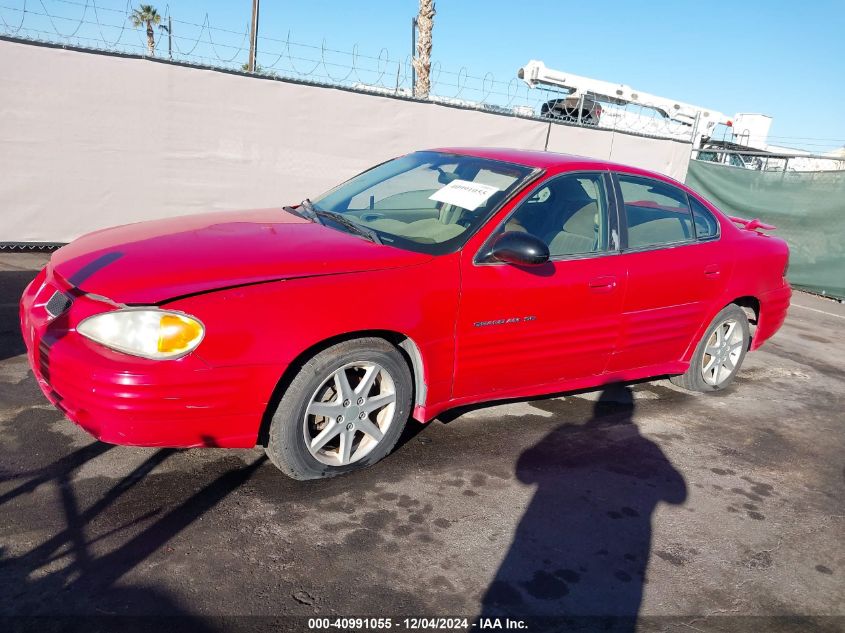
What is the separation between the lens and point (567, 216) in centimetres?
416

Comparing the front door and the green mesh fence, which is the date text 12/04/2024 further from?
the green mesh fence

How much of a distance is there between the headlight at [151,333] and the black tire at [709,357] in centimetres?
365

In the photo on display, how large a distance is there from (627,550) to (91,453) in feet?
8.44

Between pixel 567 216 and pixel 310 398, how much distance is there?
1953mm

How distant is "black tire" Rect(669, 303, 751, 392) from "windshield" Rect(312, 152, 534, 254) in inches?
79.2

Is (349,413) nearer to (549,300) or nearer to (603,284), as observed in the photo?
(549,300)

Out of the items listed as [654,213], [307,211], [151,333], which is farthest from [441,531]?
[654,213]

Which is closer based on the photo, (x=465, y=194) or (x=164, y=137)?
(x=465, y=194)

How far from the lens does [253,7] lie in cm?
1338

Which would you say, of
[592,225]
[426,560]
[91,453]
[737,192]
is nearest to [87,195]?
[91,453]

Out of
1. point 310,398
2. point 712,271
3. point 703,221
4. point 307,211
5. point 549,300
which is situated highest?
point 703,221

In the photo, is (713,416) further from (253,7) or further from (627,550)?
(253,7)

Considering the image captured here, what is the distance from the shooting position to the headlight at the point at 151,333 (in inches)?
112

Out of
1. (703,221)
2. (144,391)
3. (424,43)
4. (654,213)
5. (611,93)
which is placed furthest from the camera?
(611,93)
